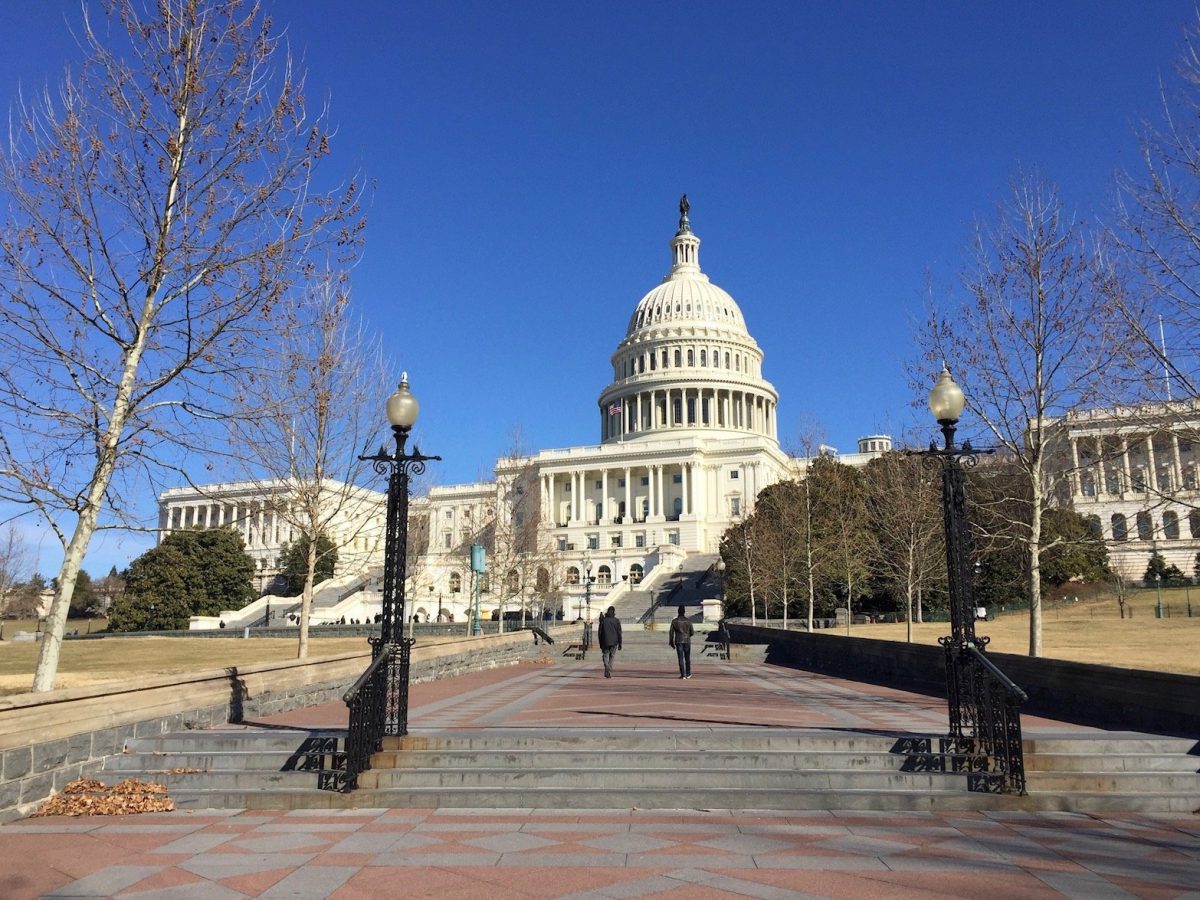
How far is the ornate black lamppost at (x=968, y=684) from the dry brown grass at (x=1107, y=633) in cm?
1015

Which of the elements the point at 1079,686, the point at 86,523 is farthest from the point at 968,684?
the point at 86,523

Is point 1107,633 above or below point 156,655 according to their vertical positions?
above

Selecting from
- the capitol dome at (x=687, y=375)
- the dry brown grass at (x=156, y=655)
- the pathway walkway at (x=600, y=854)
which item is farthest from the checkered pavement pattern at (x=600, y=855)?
the capitol dome at (x=687, y=375)

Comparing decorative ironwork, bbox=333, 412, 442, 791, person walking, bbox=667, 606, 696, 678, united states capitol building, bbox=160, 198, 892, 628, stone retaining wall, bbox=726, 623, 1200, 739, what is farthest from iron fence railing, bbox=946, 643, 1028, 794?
united states capitol building, bbox=160, 198, 892, 628

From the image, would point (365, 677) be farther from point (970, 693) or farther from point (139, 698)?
point (970, 693)

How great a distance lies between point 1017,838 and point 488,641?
77.7 feet

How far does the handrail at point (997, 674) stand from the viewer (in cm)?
927

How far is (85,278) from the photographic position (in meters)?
13.9

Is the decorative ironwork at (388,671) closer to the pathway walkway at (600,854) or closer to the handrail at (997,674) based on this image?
the pathway walkway at (600,854)

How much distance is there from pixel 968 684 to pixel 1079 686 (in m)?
4.90

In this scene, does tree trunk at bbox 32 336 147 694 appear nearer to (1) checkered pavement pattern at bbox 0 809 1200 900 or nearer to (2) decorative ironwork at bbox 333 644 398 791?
(1) checkered pavement pattern at bbox 0 809 1200 900

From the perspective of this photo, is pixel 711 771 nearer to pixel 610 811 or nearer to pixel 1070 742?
pixel 610 811

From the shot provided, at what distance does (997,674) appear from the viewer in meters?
9.67

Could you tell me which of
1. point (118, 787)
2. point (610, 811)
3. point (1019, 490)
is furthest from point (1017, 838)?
point (1019, 490)
